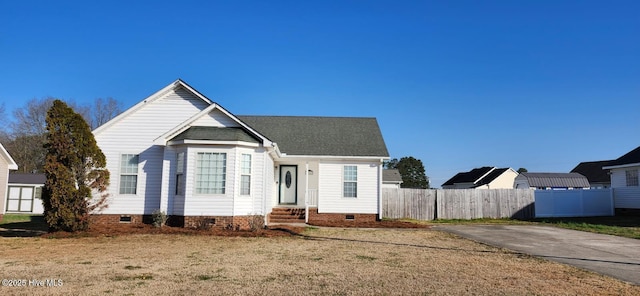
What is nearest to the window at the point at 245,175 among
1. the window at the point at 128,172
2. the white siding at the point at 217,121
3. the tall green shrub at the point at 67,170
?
the white siding at the point at 217,121

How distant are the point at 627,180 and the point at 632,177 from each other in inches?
16.5

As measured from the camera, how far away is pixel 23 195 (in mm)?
31062

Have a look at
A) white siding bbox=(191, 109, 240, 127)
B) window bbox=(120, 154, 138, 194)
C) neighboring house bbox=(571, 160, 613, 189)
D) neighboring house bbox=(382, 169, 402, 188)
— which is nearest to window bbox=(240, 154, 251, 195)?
white siding bbox=(191, 109, 240, 127)

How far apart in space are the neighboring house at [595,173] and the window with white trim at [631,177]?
21730 millimetres

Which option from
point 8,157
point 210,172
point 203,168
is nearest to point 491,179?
point 210,172

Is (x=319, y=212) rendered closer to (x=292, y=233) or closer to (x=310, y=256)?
(x=292, y=233)

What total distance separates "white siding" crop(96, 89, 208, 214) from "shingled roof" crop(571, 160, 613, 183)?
4690cm

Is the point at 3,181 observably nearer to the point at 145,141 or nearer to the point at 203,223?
A: the point at 145,141

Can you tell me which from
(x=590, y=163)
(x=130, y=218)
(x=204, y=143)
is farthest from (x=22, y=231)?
(x=590, y=163)

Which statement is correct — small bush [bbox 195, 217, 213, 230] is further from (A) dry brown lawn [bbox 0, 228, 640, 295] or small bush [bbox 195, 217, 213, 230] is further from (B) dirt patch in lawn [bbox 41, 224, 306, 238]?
(A) dry brown lawn [bbox 0, 228, 640, 295]

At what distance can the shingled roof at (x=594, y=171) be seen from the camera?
1861 inches

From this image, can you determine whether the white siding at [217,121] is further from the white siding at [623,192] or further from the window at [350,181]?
the white siding at [623,192]

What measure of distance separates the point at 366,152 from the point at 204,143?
27.6 ft

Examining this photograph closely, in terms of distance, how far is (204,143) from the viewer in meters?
15.4
